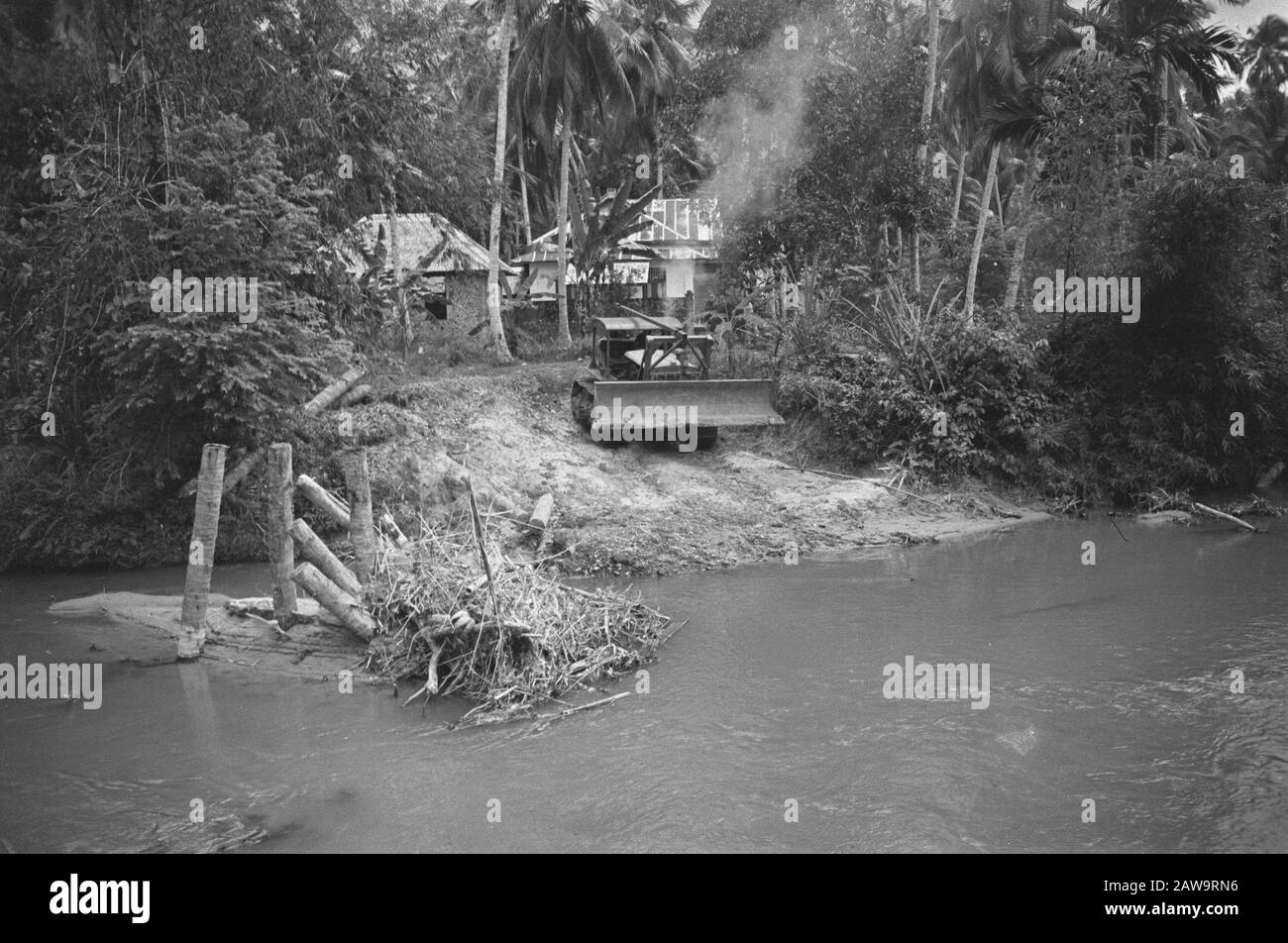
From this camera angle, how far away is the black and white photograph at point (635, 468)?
25.3 ft

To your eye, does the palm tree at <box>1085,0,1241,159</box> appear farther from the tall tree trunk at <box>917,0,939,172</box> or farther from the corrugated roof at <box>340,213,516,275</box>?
the corrugated roof at <box>340,213,516,275</box>

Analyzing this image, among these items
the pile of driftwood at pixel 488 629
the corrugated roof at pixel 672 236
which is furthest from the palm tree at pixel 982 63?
the pile of driftwood at pixel 488 629

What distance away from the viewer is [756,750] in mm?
8289

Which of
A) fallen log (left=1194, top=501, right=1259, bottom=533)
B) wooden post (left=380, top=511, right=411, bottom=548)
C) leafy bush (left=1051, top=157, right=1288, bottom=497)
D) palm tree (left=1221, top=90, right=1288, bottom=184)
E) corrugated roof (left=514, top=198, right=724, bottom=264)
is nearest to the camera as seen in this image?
wooden post (left=380, top=511, right=411, bottom=548)

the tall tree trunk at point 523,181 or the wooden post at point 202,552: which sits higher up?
the tall tree trunk at point 523,181

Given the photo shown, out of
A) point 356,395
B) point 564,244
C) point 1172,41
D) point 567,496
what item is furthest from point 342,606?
point 1172,41

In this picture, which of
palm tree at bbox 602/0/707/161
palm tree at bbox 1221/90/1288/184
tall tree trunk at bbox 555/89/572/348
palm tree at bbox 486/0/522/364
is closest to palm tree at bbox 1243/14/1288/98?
palm tree at bbox 1221/90/1288/184

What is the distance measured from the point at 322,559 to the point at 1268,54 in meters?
41.3

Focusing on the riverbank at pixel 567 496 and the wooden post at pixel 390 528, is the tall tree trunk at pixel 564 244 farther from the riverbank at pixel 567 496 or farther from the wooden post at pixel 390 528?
the wooden post at pixel 390 528

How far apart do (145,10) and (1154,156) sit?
2276 centimetres

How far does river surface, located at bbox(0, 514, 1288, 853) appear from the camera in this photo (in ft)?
23.0

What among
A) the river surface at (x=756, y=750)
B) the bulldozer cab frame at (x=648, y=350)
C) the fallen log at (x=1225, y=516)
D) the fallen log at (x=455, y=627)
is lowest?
the river surface at (x=756, y=750)

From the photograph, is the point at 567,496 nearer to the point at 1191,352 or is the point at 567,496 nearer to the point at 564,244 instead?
→ the point at 1191,352

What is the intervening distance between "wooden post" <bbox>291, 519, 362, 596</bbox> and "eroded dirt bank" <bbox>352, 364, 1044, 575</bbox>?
3.59m
